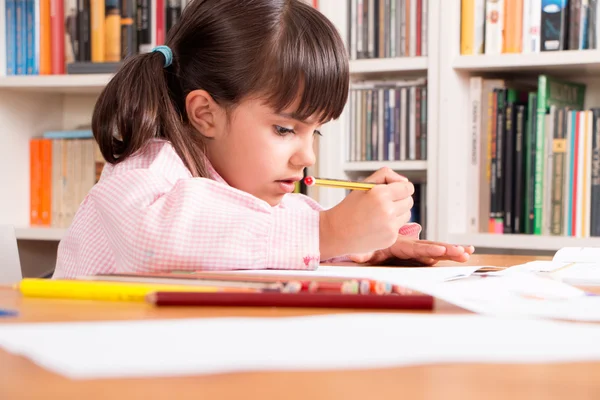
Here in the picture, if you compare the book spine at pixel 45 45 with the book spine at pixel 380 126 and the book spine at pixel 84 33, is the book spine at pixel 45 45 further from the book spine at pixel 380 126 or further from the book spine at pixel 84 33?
the book spine at pixel 380 126

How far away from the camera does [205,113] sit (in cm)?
119

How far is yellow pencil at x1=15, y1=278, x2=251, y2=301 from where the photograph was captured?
51 centimetres

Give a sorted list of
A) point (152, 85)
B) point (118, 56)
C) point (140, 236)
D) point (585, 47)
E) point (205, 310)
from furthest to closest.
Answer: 1. point (118, 56)
2. point (585, 47)
3. point (152, 85)
4. point (140, 236)
5. point (205, 310)

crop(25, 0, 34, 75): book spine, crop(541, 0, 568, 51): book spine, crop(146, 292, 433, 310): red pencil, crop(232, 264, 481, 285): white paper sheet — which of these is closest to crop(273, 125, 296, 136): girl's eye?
crop(232, 264, 481, 285): white paper sheet

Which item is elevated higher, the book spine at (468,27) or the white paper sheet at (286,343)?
the book spine at (468,27)

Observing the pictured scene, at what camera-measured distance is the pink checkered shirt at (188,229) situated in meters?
0.76

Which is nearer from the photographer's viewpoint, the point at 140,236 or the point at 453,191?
the point at 140,236

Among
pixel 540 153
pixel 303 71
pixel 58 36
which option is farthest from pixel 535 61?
pixel 58 36

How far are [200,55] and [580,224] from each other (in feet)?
3.16

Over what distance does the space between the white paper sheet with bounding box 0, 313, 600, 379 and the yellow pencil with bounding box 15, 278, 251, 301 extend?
10 cm

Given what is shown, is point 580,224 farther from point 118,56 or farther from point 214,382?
point 214,382

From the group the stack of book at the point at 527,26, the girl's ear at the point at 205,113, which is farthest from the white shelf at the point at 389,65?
the girl's ear at the point at 205,113

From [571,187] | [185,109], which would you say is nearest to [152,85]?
[185,109]

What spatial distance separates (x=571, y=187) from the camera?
5.67ft
